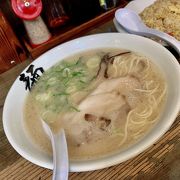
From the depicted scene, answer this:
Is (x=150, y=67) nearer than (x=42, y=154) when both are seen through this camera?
No

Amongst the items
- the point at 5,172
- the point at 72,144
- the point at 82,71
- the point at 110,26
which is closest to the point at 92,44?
the point at 82,71

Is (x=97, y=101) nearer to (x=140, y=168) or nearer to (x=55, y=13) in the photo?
(x=140, y=168)

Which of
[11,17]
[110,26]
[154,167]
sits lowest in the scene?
[154,167]

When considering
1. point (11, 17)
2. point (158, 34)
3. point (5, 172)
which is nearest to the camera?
point (5, 172)

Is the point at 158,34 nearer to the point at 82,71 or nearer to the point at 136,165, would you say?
the point at 82,71

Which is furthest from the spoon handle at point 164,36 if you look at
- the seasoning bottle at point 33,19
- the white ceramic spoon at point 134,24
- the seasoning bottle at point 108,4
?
the seasoning bottle at point 33,19

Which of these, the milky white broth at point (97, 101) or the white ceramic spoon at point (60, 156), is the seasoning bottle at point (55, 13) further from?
the white ceramic spoon at point (60, 156)

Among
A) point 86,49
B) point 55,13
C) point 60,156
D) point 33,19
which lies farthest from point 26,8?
point 60,156
